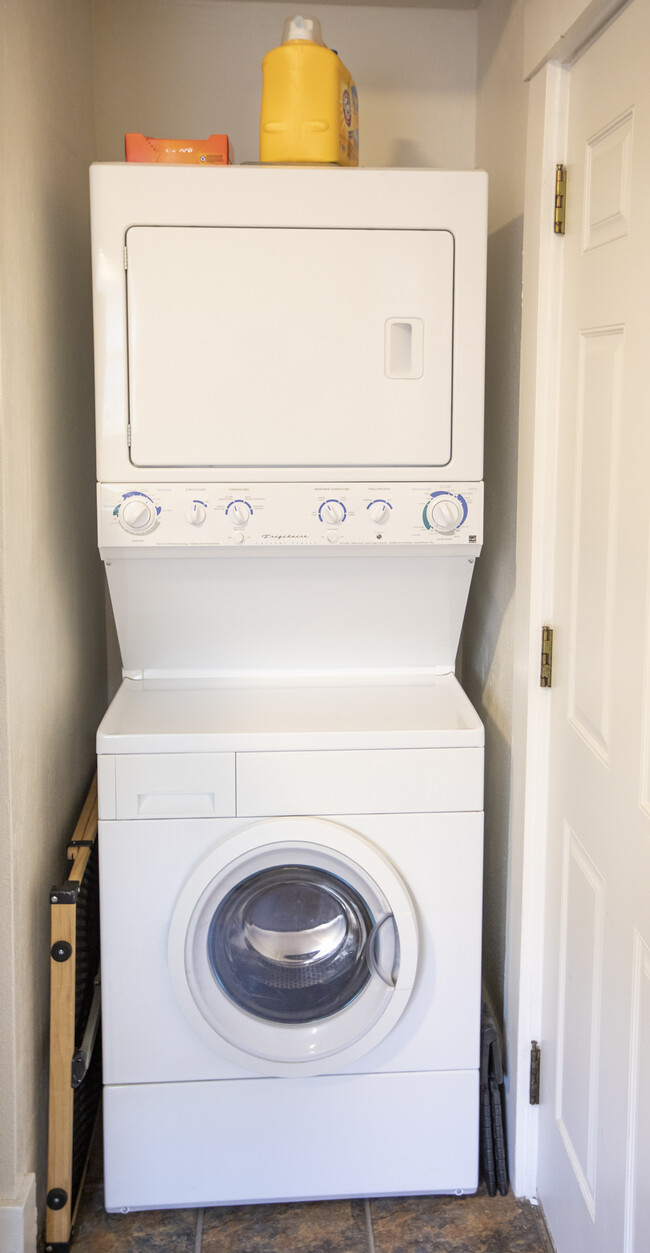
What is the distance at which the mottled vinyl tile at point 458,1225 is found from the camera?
199 centimetres

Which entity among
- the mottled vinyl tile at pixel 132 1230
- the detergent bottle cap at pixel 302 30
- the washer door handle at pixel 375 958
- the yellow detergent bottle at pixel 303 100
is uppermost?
the detergent bottle cap at pixel 302 30

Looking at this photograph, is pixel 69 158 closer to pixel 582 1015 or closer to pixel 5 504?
pixel 5 504

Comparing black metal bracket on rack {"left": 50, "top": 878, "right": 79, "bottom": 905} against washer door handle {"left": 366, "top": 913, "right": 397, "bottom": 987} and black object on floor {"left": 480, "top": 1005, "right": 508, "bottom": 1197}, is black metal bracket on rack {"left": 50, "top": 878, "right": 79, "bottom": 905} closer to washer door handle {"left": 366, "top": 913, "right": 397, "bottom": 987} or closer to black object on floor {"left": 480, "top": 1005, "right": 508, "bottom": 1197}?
washer door handle {"left": 366, "top": 913, "right": 397, "bottom": 987}

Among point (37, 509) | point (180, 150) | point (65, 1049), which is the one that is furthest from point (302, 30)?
point (65, 1049)

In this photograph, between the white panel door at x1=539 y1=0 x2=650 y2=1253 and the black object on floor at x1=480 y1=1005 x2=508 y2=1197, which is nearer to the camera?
the white panel door at x1=539 y1=0 x2=650 y2=1253

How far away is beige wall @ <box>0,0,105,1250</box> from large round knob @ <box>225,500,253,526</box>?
35 cm

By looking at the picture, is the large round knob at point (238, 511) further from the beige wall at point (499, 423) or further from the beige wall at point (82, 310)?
the beige wall at point (499, 423)

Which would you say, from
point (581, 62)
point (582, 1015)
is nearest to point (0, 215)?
point (581, 62)

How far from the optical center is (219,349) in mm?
1885

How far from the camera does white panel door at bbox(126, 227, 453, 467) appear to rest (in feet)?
6.11

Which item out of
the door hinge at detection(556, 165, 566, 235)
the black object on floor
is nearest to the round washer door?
the black object on floor

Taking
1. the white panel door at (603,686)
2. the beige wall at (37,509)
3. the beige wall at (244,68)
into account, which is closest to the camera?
the white panel door at (603,686)

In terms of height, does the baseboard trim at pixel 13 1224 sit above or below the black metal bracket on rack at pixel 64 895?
below

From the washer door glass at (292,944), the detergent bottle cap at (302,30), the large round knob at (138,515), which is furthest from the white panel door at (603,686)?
the large round knob at (138,515)
